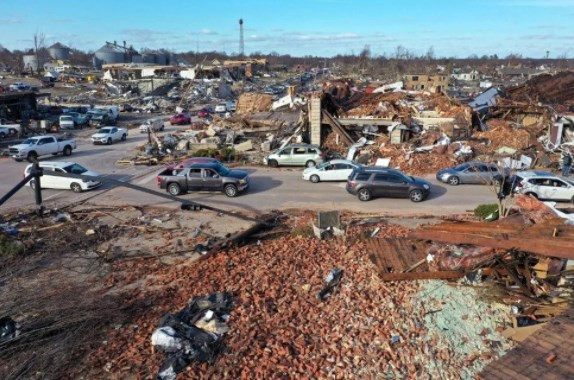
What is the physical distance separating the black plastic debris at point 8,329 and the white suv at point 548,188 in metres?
18.7

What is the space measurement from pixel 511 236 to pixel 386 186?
370 inches

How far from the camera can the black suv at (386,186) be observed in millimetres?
19969

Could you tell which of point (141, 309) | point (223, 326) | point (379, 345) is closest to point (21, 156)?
point (141, 309)

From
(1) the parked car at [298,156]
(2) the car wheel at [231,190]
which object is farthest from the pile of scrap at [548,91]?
(2) the car wheel at [231,190]

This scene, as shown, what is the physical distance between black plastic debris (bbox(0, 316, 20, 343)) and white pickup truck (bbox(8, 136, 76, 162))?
20894 mm

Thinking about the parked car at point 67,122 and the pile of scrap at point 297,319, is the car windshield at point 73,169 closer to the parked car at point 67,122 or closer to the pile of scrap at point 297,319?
the pile of scrap at point 297,319

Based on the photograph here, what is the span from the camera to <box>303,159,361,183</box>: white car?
23.2 metres

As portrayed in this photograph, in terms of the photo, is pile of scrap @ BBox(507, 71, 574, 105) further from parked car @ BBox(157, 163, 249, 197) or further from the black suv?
parked car @ BBox(157, 163, 249, 197)

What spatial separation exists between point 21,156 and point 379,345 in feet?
89.0

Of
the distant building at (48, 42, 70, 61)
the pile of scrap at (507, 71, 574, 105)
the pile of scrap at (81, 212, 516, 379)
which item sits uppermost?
the distant building at (48, 42, 70, 61)

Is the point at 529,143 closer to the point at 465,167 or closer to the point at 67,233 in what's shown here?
the point at 465,167

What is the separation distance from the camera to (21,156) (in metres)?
29.3

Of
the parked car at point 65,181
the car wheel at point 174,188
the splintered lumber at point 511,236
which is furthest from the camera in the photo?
the parked car at point 65,181

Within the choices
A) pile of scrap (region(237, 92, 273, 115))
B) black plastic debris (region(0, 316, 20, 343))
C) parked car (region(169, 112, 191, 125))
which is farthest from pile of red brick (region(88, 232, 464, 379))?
parked car (region(169, 112, 191, 125))
